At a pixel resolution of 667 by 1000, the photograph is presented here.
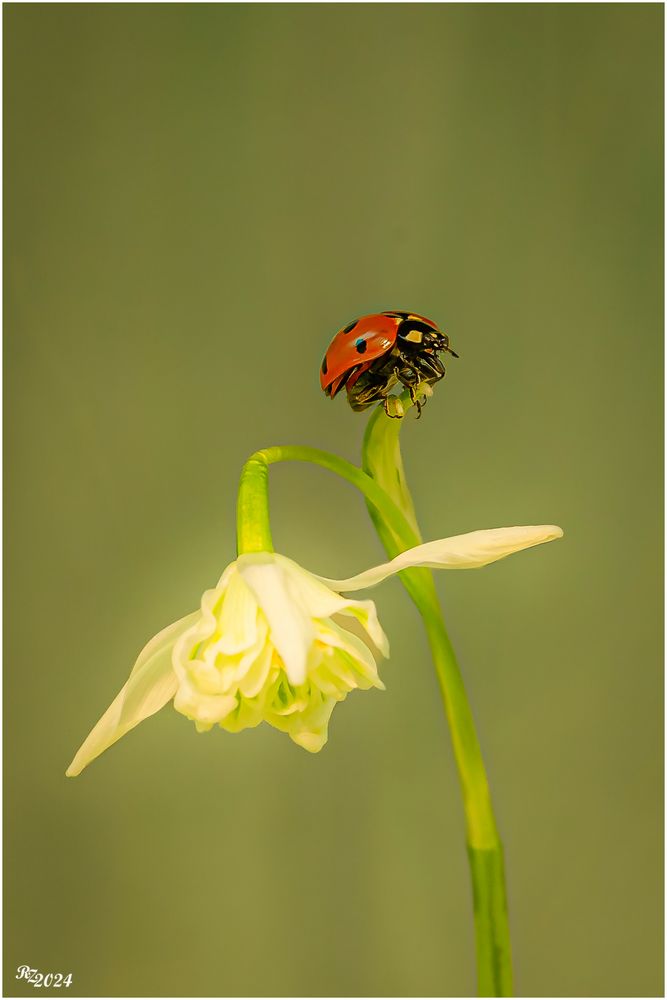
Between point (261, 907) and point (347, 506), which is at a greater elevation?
point (347, 506)

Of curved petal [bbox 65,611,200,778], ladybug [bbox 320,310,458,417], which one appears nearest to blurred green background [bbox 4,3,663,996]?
ladybug [bbox 320,310,458,417]

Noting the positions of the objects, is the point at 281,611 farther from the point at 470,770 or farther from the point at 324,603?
the point at 470,770

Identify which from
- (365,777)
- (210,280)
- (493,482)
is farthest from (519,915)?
(210,280)

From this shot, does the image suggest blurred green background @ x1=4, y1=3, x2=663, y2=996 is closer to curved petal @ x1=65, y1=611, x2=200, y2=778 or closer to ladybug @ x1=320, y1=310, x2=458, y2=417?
ladybug @ x1=320, y1=310, x2=458, y2=417

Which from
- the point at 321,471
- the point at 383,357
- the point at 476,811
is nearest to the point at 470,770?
the point at 476,811

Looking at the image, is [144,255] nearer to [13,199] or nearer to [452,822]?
[13,199]
